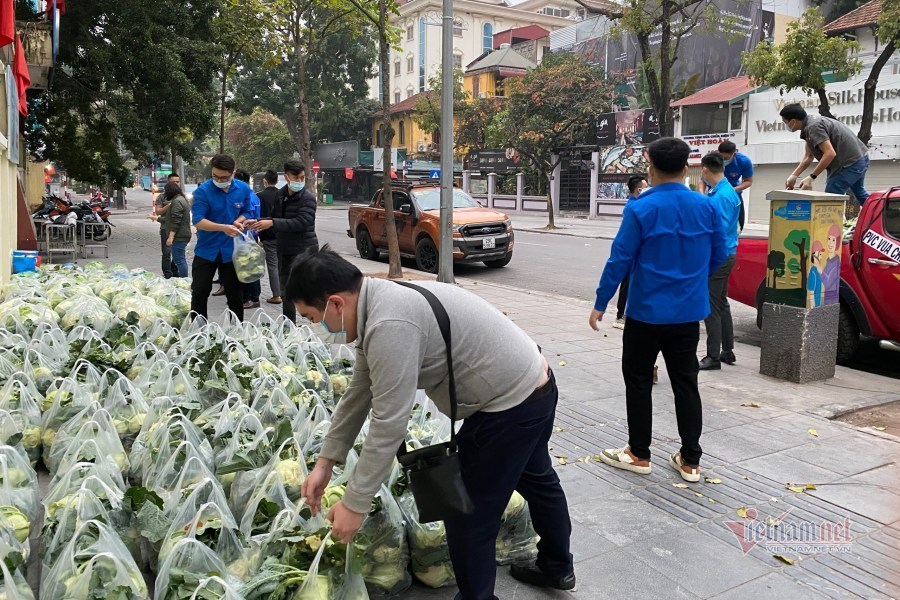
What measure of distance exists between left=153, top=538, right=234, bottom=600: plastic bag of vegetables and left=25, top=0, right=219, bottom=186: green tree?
662 inches

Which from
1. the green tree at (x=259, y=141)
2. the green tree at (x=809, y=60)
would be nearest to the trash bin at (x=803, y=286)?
the green tree at (x=809, y=60)

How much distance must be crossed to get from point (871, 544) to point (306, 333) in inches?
158

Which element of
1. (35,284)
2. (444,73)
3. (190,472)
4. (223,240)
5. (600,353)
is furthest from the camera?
(444,73)

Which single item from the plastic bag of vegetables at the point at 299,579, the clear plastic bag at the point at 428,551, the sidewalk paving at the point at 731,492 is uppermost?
the plastic bag of vegetables at the point at 299,579

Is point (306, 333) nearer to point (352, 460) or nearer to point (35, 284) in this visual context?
point (352, 460)

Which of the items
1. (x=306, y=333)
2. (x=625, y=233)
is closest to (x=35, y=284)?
A: (x=306, y=333)

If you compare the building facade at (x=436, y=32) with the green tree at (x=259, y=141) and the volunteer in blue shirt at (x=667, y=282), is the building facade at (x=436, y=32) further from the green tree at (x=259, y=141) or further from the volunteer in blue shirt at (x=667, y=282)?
the volunteer in blue shirt at (x=667, y=282)

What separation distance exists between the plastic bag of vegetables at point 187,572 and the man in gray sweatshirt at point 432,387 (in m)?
0.39

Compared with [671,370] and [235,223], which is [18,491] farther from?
[235,223]

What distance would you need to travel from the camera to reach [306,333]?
19.1 feet

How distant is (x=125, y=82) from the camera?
57.9ft

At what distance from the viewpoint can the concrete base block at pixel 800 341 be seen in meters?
5.98

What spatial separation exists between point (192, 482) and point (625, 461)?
2356 mm

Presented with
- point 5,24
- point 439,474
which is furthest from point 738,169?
point 5,24
